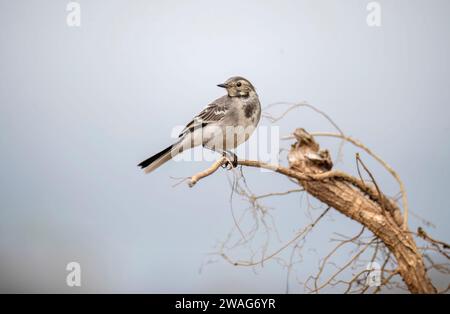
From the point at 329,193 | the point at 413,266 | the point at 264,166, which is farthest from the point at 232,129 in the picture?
the point at 413,266

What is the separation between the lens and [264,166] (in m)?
3.07

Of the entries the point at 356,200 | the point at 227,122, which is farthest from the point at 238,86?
the point at 356,200

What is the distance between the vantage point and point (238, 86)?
3.45 m

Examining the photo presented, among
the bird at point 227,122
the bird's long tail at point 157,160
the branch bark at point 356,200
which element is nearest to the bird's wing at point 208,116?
the bird at point 227,122

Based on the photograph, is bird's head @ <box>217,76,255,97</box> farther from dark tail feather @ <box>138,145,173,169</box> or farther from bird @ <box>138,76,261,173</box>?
dark tail feather @ <box>138,145,173,169</box>

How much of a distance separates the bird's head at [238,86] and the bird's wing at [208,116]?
3.3 inches

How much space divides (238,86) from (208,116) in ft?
0.82

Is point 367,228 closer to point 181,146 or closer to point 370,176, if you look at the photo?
point 370,176

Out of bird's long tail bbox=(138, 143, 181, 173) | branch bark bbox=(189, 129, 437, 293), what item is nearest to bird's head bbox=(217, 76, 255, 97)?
branch bark bbox=(189, 129, 437, 293)

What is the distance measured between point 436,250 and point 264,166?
3.20 feet

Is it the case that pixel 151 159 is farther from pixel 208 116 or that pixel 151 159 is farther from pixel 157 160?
pixel 208 116

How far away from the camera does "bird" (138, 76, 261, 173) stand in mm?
3388

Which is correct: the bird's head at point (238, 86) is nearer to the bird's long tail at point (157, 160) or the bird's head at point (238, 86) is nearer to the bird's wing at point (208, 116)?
the bird's wing at point (208, 116)

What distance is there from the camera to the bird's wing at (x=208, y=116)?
3.43 metres
